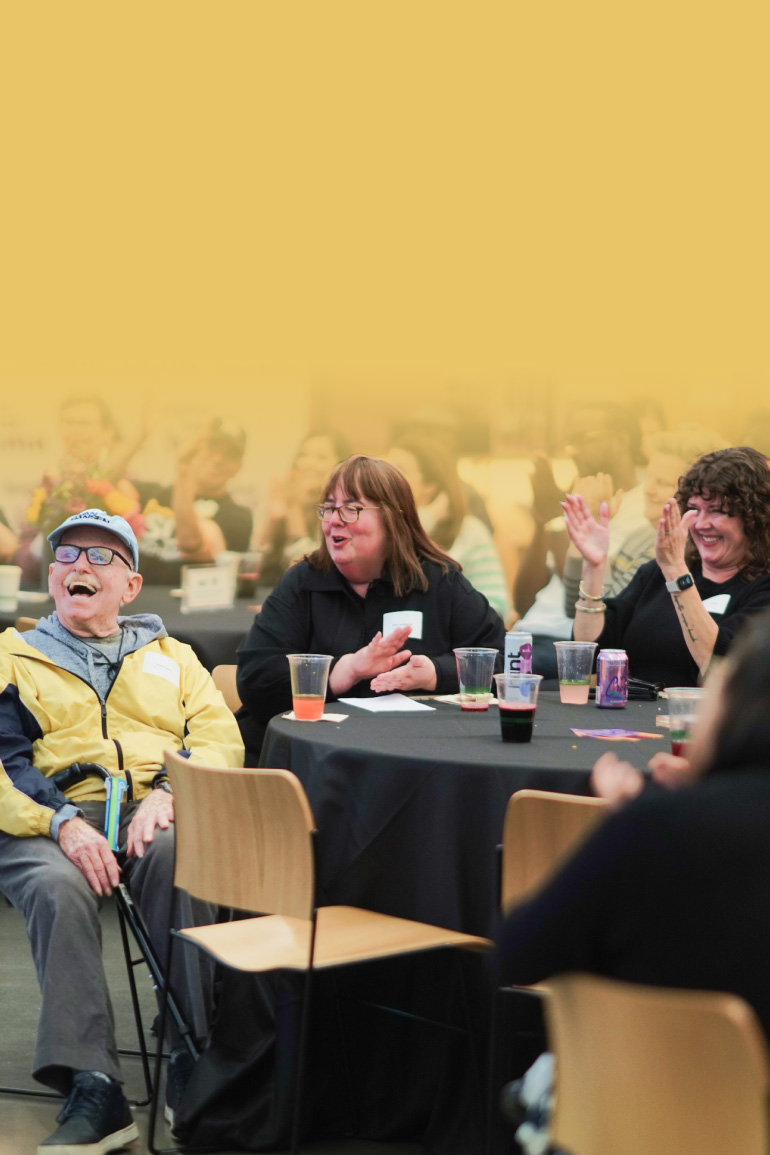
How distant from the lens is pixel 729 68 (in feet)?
18.8

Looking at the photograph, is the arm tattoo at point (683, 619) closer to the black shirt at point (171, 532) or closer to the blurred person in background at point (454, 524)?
the blurred person in background at point (454, 524)

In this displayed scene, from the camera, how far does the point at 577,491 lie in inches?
234

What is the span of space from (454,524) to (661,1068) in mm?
4863

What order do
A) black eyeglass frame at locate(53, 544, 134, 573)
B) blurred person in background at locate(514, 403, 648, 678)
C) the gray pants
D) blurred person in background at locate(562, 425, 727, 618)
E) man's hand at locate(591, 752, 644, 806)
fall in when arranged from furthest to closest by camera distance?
blurred person in background at locate(514, 403, 648, 678) → blurred person in background at locate(562, 425, 727, 618) → black eyeglass frame at locate(53, 544, 134, 573) → the gray pants → man's hand at locate(591, 752, 644, 806)

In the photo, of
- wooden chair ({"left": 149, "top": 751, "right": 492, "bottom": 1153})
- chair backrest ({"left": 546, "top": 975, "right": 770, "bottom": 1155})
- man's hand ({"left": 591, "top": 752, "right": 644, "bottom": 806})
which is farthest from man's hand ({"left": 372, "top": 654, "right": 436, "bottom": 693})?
chair backrest ({"left": 546, "top": 975, "right": 770, "bottom": 1155})

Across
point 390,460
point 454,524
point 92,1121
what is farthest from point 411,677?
point 390,460

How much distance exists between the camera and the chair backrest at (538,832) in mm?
2000

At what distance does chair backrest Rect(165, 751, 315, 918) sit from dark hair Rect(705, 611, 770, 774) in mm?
1095

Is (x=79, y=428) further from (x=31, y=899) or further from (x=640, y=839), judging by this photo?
(x=640, y=839)

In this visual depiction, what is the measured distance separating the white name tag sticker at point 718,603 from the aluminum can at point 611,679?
55 cm

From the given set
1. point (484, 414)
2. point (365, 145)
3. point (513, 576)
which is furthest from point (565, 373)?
point (365, 145)

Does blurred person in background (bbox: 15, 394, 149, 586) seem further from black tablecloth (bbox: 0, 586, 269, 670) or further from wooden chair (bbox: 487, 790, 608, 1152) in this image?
wooden chair (bbox: 487, 790, 608, 1152)

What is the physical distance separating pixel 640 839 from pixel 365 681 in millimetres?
2175

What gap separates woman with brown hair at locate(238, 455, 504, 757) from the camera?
3.33 m
